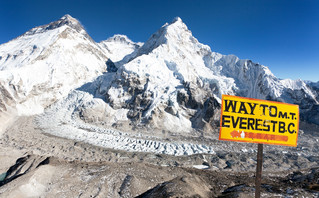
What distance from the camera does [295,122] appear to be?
13.9 ft

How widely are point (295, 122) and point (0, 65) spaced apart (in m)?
56.7

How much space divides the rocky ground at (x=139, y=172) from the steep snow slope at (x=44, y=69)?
9.96 meters

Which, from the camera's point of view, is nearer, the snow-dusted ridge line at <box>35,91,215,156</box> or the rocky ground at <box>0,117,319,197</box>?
the rocky ground at <box>0,117,319,197</box>

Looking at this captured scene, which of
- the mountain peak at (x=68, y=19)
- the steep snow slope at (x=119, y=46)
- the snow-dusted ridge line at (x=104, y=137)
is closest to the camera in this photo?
the snow-dusted ridge line at (x=104, y=137)

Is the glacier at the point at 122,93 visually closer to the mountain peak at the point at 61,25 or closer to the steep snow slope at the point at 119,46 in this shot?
the steep snow slope at the point at 119,46

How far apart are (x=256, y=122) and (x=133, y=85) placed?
2862 centimetres

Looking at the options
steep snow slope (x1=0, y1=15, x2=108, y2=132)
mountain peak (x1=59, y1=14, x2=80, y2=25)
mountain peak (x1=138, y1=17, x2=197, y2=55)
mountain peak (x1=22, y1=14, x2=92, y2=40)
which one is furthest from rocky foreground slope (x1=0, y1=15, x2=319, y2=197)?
mountain peak (x1=59, y1=14, x2=80, y2=25)

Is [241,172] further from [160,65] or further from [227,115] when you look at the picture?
[160,65]

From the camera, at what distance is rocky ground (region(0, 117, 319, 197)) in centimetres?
832

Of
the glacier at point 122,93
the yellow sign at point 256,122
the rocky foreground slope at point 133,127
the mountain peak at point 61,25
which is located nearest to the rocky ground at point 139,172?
the rocky foreground slope at point 133,127

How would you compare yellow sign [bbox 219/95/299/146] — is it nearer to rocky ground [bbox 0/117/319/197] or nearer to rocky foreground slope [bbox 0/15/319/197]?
rocky ground [bbox 0/117/319/197]

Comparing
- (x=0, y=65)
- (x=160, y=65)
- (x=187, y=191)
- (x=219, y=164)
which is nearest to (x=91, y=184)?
(x=187, y=191)

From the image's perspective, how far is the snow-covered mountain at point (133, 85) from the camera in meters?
27.6

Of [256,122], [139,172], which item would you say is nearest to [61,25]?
[139,172]
